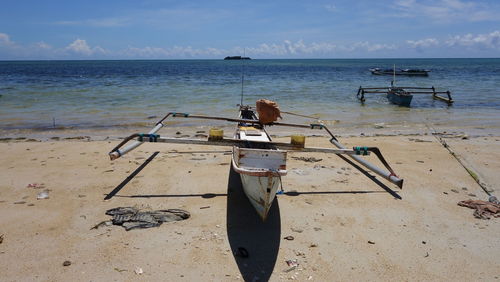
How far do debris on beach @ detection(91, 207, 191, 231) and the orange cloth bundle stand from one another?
8.55 ft

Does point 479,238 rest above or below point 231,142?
below

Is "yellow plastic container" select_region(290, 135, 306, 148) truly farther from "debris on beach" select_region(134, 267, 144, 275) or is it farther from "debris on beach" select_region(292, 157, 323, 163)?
"debris on beach" select_region(134, 267, 144, 275)

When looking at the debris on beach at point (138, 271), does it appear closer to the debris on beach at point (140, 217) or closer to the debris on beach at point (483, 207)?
the debris on beach at point (140, 217)

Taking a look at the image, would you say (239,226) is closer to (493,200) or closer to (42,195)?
(42,195)

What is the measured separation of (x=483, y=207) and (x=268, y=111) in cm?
410

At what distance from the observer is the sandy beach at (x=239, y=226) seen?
13.5 feet

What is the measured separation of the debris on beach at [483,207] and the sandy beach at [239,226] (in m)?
0.15

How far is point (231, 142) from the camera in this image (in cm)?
594

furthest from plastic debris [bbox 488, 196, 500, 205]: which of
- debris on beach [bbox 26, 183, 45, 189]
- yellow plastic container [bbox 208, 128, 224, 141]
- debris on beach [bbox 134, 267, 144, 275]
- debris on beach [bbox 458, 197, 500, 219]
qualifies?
debris on beach [bbox 26, 183, 45, 189]

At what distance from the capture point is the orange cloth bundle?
692cm

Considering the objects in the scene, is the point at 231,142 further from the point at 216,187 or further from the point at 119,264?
the point at 119,264

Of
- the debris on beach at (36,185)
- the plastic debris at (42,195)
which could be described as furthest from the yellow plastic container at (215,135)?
the debris on beach at (36,185)

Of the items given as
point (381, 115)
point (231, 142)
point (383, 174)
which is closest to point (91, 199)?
point (231, 142)

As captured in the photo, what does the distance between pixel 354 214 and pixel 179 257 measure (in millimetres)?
2900
